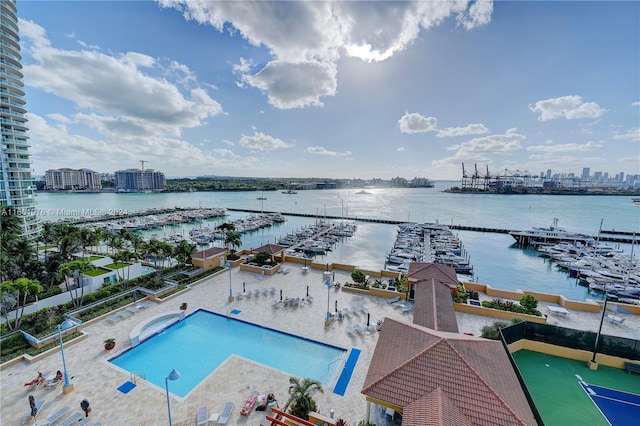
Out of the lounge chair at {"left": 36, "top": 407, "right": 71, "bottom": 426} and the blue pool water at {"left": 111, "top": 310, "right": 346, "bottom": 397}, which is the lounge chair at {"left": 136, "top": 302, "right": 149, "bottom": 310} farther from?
the lounge chair at {"left": 36, "top": 407, "right": 71, "bottom": 426}

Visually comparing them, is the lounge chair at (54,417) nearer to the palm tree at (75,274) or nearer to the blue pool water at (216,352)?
the blue pool water at (216,352)

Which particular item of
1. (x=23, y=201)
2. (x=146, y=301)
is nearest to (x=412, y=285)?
(x=146, y=301)

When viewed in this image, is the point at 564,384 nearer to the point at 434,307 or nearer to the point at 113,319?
the point at 434,307

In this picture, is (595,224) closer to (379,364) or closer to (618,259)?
(618,259)

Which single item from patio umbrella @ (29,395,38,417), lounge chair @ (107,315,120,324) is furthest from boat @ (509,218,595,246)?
patio umbrella @ (29,395,38,417)

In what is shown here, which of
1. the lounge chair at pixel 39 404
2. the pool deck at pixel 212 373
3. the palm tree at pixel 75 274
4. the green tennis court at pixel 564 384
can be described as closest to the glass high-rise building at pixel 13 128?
the palm tree at pixel 75 274

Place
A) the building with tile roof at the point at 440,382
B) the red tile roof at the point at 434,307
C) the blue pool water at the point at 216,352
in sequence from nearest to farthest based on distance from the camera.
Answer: the building with tile roof at the point at 440,382 → the blue pool water at the point at 216,352 → the red tile roof at the point at 434,307
